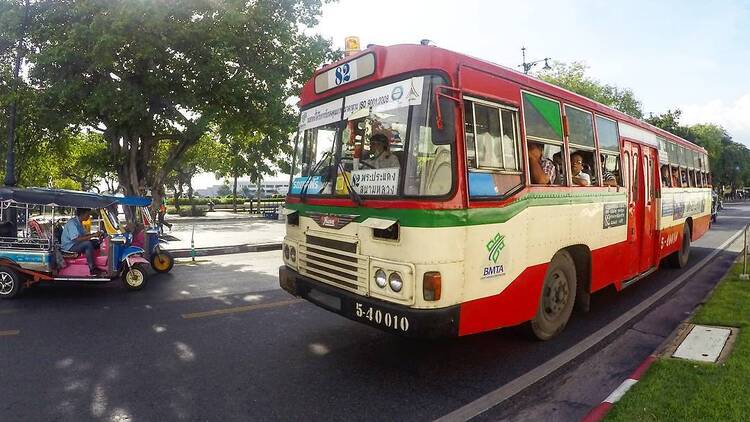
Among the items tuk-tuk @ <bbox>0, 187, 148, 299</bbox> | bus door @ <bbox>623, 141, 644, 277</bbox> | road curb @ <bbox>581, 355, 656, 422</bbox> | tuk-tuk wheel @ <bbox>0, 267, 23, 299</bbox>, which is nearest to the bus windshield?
road curb @ <bbox>581, 355, 656, 422</bbox>

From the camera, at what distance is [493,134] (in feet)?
14.6

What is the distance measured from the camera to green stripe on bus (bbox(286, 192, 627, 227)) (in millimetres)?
3893

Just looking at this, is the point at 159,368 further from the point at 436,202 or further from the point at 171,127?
the point at 171,127

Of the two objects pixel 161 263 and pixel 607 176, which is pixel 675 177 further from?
pixel 161 263

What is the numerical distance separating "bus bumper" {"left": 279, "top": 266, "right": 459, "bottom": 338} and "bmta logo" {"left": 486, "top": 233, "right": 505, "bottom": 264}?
0.66 m

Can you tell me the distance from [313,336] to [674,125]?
50.4 metres

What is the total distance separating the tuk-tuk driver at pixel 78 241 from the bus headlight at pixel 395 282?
22.7 ft

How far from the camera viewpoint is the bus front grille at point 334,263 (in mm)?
4406

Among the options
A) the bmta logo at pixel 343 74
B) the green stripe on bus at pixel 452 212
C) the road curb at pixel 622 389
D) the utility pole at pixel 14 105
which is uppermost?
the utility pole at pixel 14 105

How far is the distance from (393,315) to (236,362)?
2.01 metres

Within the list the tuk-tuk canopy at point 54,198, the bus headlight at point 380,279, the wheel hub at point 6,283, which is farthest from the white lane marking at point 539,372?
the wheel hub at point 6,283

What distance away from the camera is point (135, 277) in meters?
8.63

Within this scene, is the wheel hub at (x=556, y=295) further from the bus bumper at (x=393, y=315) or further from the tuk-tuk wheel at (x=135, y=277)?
the tuk-tuk wheel at (x=135, y=277)

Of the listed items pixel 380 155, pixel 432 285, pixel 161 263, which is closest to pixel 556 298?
pixel 432 285
